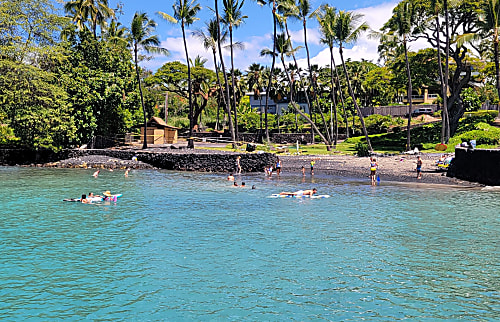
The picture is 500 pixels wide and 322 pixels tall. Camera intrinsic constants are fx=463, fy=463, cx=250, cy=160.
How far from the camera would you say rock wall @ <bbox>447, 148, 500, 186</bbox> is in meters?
32.8

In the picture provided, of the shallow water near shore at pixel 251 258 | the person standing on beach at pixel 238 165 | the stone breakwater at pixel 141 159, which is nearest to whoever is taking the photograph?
the shallow water near shore at pixel 251 258

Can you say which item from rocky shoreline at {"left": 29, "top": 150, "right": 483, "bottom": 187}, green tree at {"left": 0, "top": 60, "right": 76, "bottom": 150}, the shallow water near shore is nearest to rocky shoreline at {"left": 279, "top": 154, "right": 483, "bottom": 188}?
rocky shoreline at {"left": 29, "top": 150, "right": 483, "bottom": 187}

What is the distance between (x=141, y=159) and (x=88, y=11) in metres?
21.4

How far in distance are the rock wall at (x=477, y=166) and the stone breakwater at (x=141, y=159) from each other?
664 inches

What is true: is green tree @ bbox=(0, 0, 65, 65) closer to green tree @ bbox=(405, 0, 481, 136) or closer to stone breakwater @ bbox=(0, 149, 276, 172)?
stone breakwater @ bbox=(0, 149, 276, 172)

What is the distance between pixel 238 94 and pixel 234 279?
3144 inches

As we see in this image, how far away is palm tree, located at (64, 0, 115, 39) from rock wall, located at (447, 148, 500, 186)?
140ft

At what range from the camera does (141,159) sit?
1954 inches

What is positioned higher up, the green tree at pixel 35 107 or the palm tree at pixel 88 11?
the palm tree at pixel 88 11

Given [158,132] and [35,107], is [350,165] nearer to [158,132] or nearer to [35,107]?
[158,132]

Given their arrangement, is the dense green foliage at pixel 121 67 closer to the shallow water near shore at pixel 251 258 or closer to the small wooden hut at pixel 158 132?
the small wooden hut at pixel 158 132

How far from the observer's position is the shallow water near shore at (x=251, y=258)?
1159 centimetres

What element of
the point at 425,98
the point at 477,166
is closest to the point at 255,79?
the point at 425,98

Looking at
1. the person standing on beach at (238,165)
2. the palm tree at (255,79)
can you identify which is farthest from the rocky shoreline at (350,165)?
the palm tree at (255,79)
